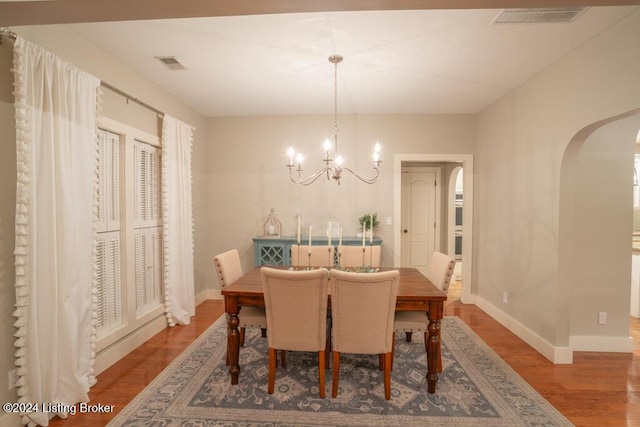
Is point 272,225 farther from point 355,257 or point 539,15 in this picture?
point 539,15

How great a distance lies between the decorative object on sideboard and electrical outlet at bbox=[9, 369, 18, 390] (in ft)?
9.64

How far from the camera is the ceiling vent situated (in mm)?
2838

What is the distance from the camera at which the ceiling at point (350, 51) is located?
2.25m

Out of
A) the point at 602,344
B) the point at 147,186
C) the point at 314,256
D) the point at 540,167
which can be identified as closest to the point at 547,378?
the point at 602,344

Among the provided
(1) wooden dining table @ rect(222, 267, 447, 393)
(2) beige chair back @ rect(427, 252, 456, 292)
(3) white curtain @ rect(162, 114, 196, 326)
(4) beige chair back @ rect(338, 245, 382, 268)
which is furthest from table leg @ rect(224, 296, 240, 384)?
(2) beige chair back @ rect(427, 252, 456, 292)

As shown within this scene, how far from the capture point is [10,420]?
1918 mm

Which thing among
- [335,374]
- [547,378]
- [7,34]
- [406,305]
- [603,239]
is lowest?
[547,378]

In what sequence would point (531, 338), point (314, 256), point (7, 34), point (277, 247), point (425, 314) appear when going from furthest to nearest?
point (277, 247)
point (314, 256)
point (531, 338)
point (425, 314)
point (7, 34)

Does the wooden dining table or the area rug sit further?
the wooden dining table

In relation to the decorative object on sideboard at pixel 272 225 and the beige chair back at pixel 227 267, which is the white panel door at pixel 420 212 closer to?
the decorative object on sideboard at pixel 272 225

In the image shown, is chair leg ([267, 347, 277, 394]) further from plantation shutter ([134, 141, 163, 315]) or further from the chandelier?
plantation shutter ([134, 141, 163, 315])

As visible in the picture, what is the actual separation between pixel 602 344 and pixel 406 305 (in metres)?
2.23

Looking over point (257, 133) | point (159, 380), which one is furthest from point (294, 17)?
point (159, 380)

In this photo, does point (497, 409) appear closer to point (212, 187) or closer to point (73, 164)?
point (73, 164)
